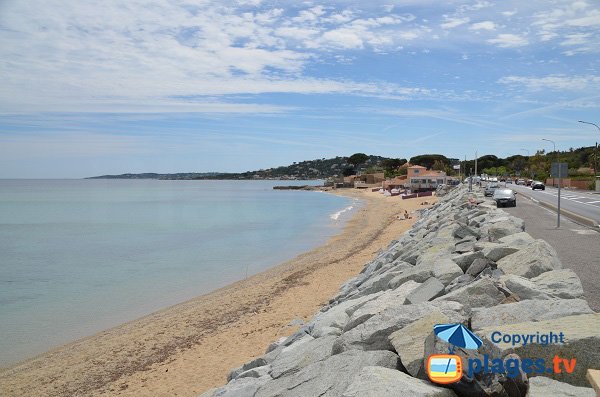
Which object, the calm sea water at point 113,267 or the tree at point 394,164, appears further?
the tree at point 394,164

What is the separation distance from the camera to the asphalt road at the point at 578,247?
7.58 m

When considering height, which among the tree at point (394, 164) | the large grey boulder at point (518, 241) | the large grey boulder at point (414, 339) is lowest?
the large grey boulder at point (414, 339)

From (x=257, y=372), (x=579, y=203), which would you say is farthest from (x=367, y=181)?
(x=257, y=372)

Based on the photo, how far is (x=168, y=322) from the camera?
13.6 metres

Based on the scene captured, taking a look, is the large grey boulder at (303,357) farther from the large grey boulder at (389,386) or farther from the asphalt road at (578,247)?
the asphalt road at (578,247)

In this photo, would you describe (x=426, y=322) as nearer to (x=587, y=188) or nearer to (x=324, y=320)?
(x=324, y=320)

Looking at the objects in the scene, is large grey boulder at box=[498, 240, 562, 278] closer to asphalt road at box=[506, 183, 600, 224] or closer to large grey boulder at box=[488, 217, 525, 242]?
large grey boulder at box=[488, 217, 525, 242]

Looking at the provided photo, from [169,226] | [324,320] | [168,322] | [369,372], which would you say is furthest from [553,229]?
[169,226]

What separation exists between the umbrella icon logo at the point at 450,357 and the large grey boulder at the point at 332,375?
603 millimetres

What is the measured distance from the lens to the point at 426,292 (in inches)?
255

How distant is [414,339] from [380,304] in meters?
2.26

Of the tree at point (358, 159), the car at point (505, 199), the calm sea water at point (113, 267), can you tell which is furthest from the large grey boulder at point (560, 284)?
the tree at point (358, 159)

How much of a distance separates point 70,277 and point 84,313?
7.39 metres

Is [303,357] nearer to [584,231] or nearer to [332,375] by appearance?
[332,375]
